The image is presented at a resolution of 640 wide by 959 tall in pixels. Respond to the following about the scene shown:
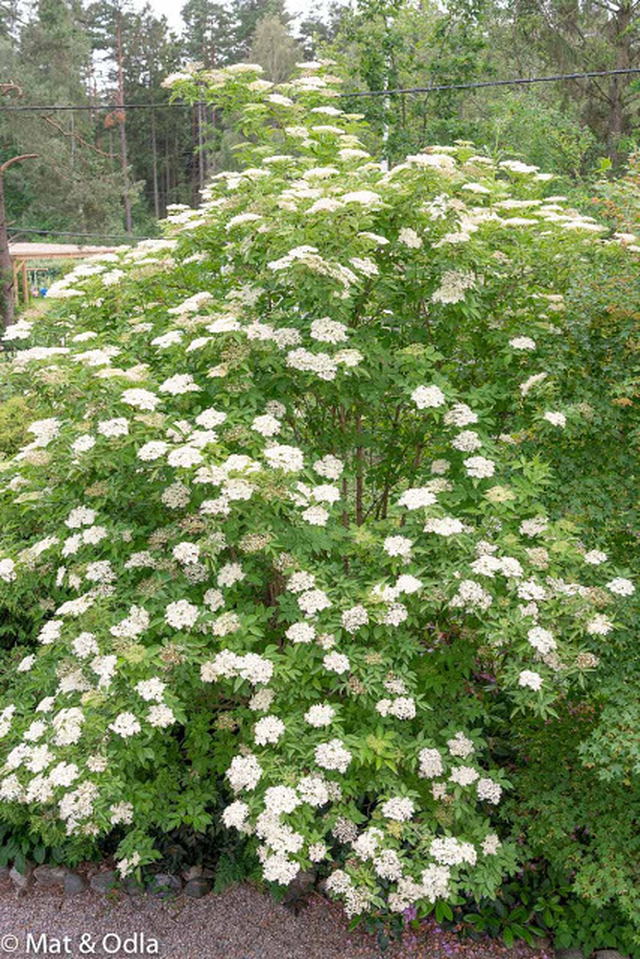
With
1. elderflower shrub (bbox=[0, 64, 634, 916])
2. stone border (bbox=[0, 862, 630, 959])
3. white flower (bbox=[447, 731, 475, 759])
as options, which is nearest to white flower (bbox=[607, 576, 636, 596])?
elderflower shrub (bbox=[0, 64, 634, 916])

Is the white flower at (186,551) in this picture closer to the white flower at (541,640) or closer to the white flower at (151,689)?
the white flower at (151,689)

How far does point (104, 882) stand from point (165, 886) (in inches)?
12.1

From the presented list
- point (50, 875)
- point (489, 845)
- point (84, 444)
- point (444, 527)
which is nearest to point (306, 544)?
point (444, 527)

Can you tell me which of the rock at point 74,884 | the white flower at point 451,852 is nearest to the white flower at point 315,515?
the white flower at point 451,852

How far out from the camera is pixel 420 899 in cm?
291

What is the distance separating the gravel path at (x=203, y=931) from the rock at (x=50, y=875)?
0.29 feet

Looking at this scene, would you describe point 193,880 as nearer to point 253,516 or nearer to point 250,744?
point 250,744

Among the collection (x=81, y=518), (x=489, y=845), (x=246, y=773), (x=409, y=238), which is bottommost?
(x=489, y=845)

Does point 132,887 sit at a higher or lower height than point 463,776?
lower

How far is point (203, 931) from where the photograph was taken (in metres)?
3.56

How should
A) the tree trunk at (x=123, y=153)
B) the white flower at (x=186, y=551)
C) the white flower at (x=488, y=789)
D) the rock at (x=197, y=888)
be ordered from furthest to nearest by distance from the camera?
1. the tree trunk at (x=123, y=153)
2. the rock at (x=197, y=888)
3. the white flower at (x=488, y=789)
4. the white flower at (x=186, y=551)

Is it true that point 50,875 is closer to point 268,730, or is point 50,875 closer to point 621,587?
point 268,730

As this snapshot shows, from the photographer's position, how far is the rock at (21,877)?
154 inches

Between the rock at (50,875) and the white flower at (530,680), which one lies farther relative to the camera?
the rock at (50,875)
